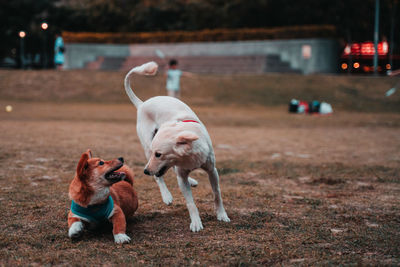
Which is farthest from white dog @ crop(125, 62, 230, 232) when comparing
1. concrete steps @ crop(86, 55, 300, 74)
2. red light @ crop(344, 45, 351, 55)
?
red light @ crop(344, 45, 351, 55)

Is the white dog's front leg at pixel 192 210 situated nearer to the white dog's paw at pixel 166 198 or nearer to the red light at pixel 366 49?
the white dog's paw at pixel 166 198

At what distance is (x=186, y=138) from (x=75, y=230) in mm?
1119

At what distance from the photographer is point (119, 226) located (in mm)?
3234

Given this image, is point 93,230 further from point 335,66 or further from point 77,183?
point 335,66

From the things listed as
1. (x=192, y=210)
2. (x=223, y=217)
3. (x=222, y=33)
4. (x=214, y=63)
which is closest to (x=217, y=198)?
(x=223, y=217)

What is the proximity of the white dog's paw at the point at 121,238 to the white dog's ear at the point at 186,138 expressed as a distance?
84 centimetres

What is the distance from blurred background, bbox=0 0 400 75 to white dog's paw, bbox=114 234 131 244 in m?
23.6

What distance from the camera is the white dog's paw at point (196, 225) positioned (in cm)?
347

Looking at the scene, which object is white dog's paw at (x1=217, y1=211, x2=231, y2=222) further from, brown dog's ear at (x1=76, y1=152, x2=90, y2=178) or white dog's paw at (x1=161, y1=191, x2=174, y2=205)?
brown dog's ear at (x1=76, y1=152, x2=90, y2=178)

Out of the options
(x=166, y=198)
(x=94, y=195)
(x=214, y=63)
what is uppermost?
(x=214, y=63)

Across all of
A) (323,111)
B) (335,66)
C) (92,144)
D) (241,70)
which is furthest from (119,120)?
(335,66)

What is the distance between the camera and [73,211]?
3.27 meters

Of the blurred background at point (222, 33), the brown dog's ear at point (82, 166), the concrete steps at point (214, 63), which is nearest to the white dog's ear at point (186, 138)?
the brown dog's ear at point (82, 166)

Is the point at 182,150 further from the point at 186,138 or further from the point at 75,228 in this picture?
the point at 75,228
